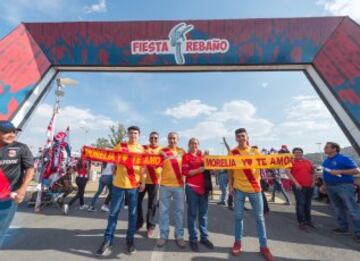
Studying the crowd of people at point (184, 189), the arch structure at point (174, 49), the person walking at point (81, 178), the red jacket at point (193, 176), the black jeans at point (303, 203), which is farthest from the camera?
the arch structure at point (174, 49)

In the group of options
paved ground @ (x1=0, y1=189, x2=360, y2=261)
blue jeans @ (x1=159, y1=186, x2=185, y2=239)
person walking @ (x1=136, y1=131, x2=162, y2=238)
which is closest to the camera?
paved ground @ (x1=0, y1=189, x2=360, y2=261)

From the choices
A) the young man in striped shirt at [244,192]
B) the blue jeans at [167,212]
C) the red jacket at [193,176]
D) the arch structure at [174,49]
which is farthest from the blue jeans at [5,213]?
the arch structure at [174,49]

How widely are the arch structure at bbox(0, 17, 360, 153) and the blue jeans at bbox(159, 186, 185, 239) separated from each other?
653cm

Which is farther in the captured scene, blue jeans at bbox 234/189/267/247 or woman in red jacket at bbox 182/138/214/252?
woman in red jacket at bbox 182/138/214/252

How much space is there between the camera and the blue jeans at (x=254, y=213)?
4.81 m

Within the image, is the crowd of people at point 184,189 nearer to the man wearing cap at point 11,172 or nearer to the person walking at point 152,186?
the person walking at point 152,186

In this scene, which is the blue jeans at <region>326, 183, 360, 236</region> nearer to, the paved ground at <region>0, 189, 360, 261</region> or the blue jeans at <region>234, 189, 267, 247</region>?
the paved ground at <region>0, 189, 360, 261</region>

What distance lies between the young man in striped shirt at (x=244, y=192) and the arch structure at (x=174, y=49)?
593cm

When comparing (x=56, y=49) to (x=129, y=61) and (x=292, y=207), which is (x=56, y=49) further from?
(x=292, y=207)

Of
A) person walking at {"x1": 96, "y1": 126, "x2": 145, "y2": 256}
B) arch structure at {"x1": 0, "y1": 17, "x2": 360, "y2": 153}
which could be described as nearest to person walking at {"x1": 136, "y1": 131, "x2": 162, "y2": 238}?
person walking at {"x1": 96, "y1": 126, "x2": 145, "y2": 256}

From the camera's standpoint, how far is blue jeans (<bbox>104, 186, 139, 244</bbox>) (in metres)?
4.84

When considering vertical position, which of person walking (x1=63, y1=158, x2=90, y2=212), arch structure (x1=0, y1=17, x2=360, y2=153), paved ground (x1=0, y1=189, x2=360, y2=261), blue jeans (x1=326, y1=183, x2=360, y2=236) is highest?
arch structure (x1=0, y1=17, x2=360, y2=153)

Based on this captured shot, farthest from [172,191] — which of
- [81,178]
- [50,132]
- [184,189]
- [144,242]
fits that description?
[50,132]

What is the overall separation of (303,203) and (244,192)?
300cm
